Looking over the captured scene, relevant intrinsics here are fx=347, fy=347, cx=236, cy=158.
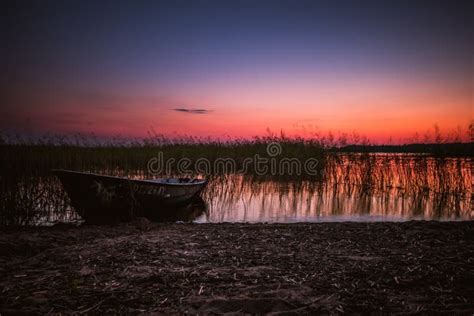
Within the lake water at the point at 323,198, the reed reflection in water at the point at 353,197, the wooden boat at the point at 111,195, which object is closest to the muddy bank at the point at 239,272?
the wooden boat at the point at 111,195

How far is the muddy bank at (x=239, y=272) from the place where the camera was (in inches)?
109

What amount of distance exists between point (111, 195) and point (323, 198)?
5.95 meters

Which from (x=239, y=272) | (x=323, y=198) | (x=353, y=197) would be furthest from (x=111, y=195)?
(x=353, y=197)

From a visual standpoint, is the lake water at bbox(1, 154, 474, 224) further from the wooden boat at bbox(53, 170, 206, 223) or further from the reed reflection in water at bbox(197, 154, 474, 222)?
the wooden boat at bbox(53, 170, 206, 223)

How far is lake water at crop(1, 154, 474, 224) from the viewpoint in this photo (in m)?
7.56

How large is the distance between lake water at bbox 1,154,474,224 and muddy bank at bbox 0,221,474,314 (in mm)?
2441

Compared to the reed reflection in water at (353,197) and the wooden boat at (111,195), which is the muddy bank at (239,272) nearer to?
the wooden boat at (111,195)

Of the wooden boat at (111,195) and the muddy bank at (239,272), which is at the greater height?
the wooden boat at (111,195)

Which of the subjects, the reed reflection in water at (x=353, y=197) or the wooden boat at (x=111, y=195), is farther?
the reed reflection in water at (x=353, y=197)

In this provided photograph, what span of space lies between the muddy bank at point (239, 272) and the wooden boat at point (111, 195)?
4.85ft

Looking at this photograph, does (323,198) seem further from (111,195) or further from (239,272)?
(239,272)

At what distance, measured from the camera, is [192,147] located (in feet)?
53.8

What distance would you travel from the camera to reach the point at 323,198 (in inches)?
397

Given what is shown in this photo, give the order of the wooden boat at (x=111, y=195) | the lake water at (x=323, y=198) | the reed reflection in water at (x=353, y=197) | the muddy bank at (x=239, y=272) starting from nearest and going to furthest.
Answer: the muddy bank at (x=239, y=272), the wooden boat at (x=111, y=195), the lake water at (x=323, y=198), the reed reflection in water at (x=353, y=197)
